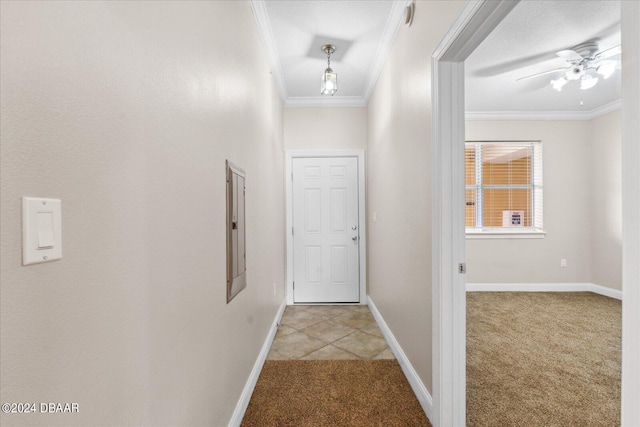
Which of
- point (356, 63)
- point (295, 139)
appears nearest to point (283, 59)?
point (356, 63)

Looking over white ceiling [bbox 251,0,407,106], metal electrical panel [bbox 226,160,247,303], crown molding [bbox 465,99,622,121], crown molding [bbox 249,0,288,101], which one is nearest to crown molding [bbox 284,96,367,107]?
white ceiling [bbox 251,0,407,106]

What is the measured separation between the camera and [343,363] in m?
2.46

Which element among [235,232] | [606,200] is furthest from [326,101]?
[606,200]

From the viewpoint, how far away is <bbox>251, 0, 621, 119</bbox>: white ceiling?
2.33 m

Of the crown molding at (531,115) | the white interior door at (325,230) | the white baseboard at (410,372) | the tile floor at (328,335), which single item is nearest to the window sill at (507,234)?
the crown molding at (531,115)

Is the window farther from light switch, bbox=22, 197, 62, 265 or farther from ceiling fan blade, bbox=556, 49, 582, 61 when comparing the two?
light switch, bbox=22, 197, 62, 265

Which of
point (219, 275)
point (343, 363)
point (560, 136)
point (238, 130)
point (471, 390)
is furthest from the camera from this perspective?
point (560, 136)

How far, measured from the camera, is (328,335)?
3033mm

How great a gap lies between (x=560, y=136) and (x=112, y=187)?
232 inches

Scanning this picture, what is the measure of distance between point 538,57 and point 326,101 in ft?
7.59

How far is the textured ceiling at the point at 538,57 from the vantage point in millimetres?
2396

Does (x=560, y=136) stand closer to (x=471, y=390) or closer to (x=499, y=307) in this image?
(x=499, y=307)

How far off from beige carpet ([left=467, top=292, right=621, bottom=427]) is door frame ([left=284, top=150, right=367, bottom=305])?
1.37 metres

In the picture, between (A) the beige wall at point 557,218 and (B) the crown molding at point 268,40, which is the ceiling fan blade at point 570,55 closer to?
(A) the beige wall at point 557,218
